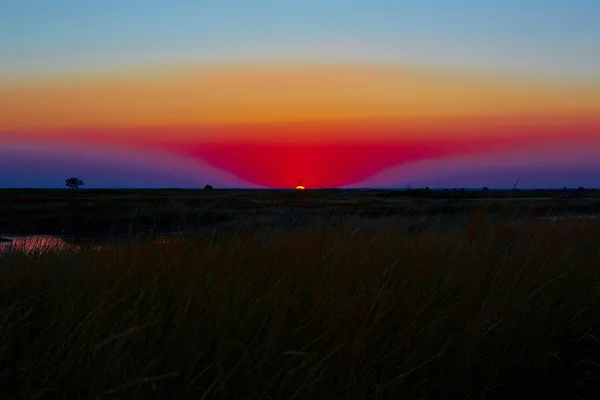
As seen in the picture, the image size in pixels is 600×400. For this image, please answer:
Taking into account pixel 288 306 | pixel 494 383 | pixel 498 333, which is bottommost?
pixel 494 383

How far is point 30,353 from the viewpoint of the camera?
9.27 feet

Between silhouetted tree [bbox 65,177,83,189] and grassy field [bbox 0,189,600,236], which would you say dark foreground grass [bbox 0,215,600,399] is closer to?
grassy field [bbox 0,189,600,236]

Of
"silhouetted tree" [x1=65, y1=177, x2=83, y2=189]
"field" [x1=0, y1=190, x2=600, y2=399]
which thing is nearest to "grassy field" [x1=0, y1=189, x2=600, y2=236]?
"field" [x1=0, y1=190, x2=600, y2=399]

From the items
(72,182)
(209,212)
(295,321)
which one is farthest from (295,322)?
(72,182)

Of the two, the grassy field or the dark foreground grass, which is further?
the grassy field

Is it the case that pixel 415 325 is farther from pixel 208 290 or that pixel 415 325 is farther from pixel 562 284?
pixel 562 284

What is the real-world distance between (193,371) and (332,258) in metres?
1.75

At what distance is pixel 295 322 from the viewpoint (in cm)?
357

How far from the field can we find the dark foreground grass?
0.01m

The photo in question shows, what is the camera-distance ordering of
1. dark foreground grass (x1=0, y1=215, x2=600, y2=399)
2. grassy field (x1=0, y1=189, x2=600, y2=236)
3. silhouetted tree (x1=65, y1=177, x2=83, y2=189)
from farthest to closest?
silhouetted tree (x1=65, y1=177, x2=83, y2=189)
grassy field (x1=0, y1=189, x2=600, y2=236)
dark foreground grass (x1=0, y1=215, x2=600, y2=399)

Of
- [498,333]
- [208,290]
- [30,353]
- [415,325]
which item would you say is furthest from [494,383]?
[30,353]

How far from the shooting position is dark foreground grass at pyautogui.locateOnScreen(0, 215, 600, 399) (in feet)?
9.56

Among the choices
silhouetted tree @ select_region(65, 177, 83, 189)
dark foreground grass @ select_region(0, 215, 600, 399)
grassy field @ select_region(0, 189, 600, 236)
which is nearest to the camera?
dark foreground grass @ select_region(0, 215, 600, 399)

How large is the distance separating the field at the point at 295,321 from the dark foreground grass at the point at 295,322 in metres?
0.01
